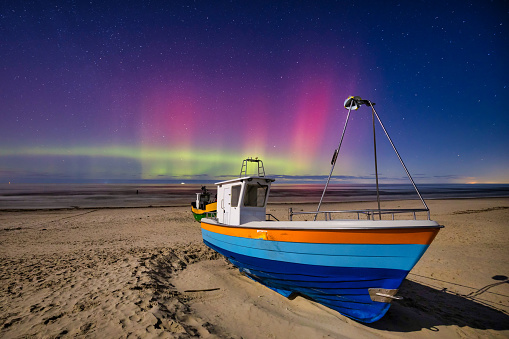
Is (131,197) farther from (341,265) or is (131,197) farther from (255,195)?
(341,265)

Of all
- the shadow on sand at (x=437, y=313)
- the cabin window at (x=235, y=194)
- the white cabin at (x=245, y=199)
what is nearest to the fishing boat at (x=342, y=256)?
the white cabin at (x=245, y=199)

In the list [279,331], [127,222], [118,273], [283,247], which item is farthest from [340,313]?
[127,222]

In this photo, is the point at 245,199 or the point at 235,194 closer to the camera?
the point at 245,199

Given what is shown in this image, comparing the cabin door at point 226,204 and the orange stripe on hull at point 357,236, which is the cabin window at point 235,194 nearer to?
the cabin door at point 226,204

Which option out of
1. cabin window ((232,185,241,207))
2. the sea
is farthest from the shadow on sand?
the sea

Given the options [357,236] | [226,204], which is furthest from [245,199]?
[357,236]

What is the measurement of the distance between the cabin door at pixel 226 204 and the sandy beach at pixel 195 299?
2192 millimetres

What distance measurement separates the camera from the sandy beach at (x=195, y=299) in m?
5.52

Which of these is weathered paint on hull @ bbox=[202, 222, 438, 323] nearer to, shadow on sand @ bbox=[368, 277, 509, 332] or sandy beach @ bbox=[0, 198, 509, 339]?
sandy beach @ bbox=[0, 198, 509, 339]

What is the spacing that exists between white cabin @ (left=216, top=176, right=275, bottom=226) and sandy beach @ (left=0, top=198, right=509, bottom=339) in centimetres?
235

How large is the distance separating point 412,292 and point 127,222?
21.1 meters

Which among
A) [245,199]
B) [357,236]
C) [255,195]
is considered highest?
[255,195]

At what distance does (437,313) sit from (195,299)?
718 centimetres

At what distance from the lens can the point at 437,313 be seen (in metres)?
7.07
